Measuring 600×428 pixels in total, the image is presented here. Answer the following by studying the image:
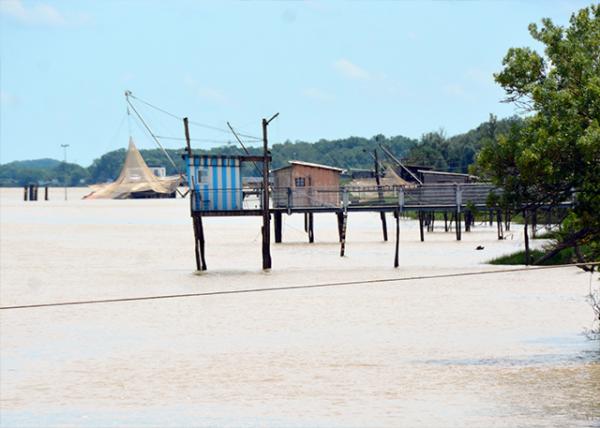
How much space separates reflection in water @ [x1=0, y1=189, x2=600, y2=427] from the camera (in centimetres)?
1872

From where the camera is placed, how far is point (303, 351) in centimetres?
2503

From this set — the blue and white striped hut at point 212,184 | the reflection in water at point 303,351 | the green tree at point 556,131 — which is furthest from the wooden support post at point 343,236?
the green tree at point 556,131

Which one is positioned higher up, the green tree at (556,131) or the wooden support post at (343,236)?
the green tree at (556,131)

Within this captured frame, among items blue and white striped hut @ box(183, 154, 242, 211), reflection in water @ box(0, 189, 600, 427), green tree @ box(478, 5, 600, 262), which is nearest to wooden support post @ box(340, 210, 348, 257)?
reflection in water @ box(0, 189, 600, 427)

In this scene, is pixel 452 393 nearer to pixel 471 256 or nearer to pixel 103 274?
pixel 103 274

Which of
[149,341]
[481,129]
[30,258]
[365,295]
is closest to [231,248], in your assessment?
[30,258]

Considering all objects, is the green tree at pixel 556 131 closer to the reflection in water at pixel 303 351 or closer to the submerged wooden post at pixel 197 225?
the reflection in water at pixel 303 351

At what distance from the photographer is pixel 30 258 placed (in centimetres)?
5644

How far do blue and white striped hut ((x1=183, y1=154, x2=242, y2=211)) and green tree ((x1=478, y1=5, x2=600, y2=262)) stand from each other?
29755 millimetres

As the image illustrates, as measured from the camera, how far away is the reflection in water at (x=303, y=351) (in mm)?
18719

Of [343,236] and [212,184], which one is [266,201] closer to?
[212,184]

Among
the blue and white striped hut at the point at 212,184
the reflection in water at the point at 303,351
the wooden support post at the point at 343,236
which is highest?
the blue and white striped hut at the point at 212,184

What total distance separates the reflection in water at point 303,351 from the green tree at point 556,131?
345 cm

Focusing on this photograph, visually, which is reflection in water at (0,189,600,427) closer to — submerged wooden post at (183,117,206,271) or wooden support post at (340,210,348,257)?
submerged wooden post at (183,117,206,271)
